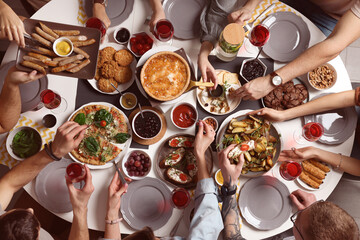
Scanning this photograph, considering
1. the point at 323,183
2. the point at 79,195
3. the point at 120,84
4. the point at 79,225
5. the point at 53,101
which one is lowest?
the point at 79,225

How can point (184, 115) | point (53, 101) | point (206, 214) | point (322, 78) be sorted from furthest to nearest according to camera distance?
point (322, 78) → point (184, 115) → point (53, 101) → point (206, 214)

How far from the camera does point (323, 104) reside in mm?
2377

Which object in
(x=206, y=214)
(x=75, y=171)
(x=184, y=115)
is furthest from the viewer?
(x=184, y=115)

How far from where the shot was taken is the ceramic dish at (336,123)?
2438mm

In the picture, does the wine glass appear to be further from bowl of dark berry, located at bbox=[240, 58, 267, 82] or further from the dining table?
bowl of dark berry, located at bbox=[240, 58, 267, 82]

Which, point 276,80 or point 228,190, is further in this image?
point 276,80

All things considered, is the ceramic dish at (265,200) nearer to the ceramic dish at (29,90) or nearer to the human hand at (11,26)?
the ceramic dish at (29,90)

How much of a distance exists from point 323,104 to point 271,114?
19.4 inches

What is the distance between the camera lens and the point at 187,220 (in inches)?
90.4

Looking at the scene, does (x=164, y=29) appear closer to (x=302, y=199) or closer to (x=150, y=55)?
(x=150, y=55)

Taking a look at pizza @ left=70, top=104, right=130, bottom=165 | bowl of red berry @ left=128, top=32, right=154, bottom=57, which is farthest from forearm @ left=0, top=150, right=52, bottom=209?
bowl of red berry @ left=128, top=32, right=154, bottom=57

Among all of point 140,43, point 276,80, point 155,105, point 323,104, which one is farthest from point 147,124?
point 323,104

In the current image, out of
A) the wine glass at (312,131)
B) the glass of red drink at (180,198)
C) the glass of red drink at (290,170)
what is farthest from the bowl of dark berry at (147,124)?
the wine glass at (312,131)

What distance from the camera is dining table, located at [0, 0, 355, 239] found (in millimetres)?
2305
